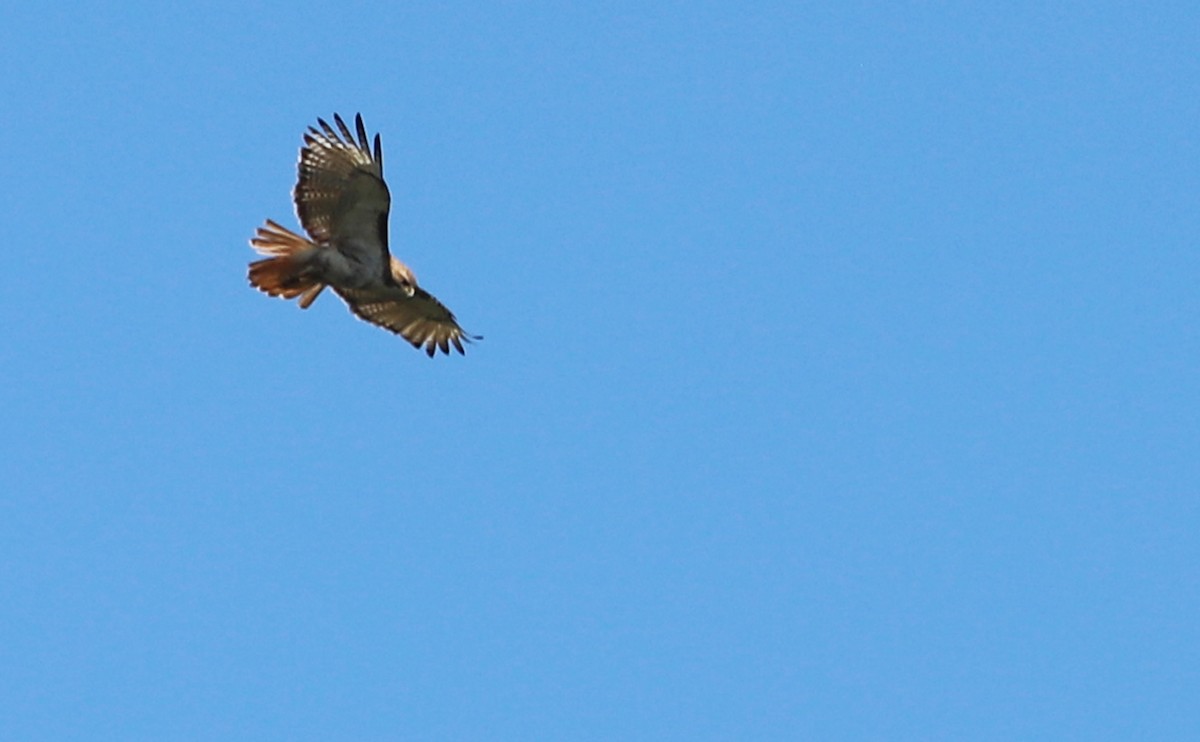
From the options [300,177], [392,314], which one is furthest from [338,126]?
[392,314]

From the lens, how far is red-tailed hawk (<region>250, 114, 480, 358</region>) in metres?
21.3

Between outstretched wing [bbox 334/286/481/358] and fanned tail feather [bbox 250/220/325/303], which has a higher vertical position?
outstretched wing [bbox 334/286/481/358]

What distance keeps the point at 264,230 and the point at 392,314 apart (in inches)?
77.4

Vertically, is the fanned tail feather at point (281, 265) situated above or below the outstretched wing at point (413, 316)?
below

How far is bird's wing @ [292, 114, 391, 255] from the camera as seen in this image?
69.9 ft

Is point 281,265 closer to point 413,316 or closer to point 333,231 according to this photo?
point 333,231

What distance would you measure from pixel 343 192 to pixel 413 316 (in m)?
2.11

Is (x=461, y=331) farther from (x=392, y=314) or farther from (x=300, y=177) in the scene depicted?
(x=300, y=177)

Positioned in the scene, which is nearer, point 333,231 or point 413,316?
point 333,231

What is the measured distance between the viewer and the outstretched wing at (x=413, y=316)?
22.4 meters

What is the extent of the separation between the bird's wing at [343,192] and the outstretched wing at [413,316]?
747mm

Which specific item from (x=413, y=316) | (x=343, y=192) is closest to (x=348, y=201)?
(x=343, y=192)

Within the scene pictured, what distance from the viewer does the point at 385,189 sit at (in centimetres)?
2141

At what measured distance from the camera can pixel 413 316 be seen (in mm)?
23188
